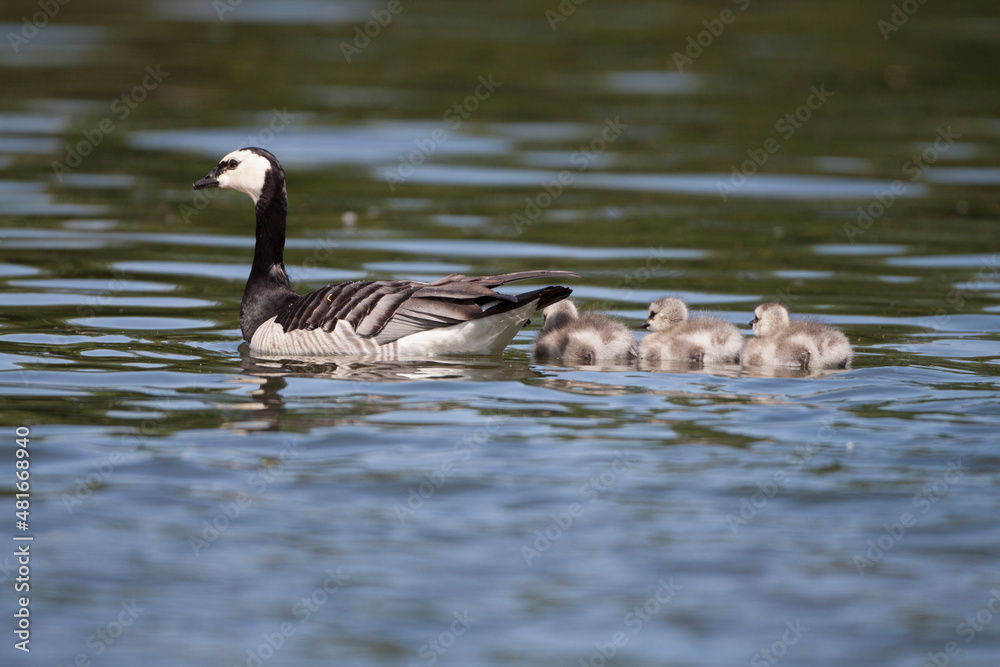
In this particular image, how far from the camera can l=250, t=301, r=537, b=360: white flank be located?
10.9 metres

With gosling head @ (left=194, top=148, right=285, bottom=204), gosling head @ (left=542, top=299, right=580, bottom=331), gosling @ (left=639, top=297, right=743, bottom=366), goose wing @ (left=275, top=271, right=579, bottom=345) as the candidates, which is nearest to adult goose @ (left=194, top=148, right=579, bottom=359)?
goose wing @ (left=275, top=271, right=579, bottom=345)

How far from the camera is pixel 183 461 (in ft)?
26.8

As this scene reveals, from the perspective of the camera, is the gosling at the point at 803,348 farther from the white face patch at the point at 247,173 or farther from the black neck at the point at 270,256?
the white face patch at the point at 247,173

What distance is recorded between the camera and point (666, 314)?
36.8 feet

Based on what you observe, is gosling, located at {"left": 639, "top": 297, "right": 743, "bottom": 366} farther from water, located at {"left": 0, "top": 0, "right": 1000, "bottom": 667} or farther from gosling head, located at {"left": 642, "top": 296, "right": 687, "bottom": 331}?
water, located at {"left": 0, "top": 0, "right": 1000, "bottom": 667}

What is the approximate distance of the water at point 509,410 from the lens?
633 centimetres

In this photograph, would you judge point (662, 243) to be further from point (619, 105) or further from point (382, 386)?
point (619, 105)

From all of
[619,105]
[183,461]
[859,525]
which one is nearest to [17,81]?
[619,105]

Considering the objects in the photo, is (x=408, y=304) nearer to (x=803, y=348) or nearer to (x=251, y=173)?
(x=251, y=173)

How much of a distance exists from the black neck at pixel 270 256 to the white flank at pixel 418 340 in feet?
2.48

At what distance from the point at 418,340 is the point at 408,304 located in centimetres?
29

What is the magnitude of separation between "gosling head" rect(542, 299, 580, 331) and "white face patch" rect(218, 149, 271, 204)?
2.80m

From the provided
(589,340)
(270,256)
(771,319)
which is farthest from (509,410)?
(270,256)

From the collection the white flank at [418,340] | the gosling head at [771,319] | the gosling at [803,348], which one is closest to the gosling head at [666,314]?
the gosling head at [771,319]
